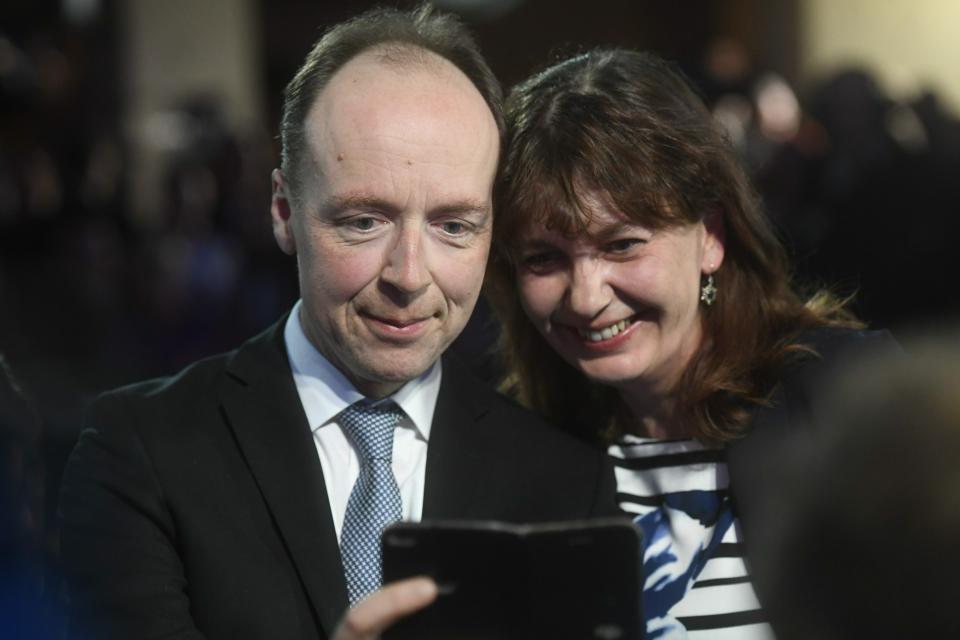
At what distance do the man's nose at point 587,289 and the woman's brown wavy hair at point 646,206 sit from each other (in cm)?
8

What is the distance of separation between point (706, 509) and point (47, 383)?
126 inches

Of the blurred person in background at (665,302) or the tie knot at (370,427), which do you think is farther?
the blurred person in background at (665,302)

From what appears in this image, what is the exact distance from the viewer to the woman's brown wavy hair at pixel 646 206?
2.40 m

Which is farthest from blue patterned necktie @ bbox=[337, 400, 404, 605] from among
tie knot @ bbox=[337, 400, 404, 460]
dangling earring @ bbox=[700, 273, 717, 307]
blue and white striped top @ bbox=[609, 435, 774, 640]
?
dangling earring @ bbox=[700, 273, 717, 307]

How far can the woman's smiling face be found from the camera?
7.91ft

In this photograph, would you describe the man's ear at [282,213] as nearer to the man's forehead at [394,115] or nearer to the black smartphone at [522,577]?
the man's forehead at [394,115]

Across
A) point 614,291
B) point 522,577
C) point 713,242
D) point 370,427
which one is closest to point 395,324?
point 370,427

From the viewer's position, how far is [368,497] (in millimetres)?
2225

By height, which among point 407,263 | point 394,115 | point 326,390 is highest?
point 394,115

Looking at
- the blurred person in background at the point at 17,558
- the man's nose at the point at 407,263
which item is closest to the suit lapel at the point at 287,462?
the man's nose at the point at 407,263

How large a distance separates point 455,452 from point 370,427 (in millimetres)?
160

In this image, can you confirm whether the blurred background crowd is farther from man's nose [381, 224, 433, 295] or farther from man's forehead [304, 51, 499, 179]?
man's nose [381, 224, 433, 295]

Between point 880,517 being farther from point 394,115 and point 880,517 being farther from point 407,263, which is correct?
point 394,115

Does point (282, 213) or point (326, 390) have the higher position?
point (282, 213)
